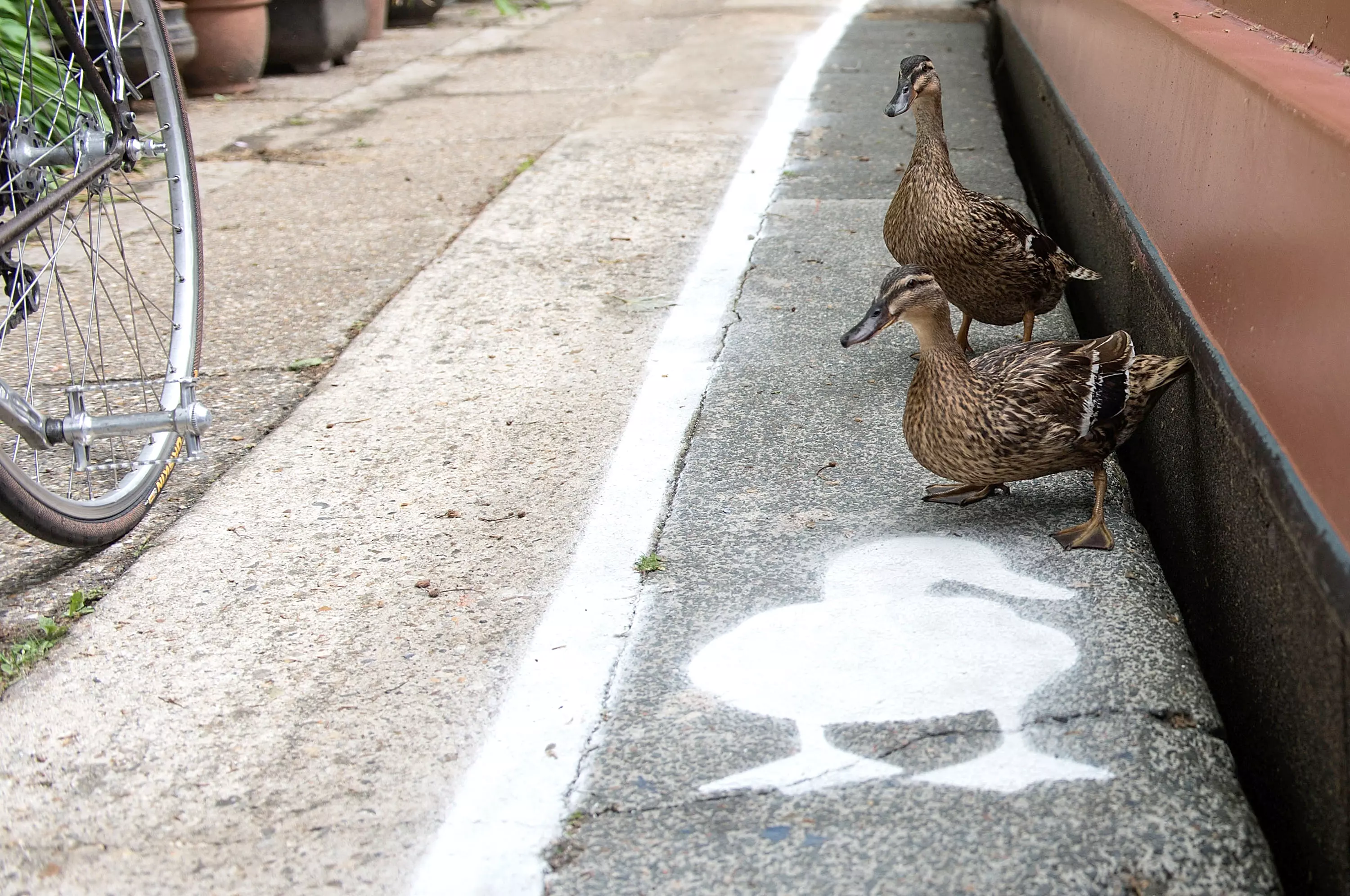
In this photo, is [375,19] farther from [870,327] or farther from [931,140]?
[870,327]

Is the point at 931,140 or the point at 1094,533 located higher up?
the point at 931,140

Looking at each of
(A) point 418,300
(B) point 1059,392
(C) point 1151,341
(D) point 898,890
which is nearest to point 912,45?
(A) point 418,300

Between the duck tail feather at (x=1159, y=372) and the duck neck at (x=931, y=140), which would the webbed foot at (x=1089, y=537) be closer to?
the duck tail feather at (x=1159, y=372)

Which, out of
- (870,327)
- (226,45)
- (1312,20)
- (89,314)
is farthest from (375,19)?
(1312,20)

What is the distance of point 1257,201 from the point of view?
303cm

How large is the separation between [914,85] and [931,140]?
41cm

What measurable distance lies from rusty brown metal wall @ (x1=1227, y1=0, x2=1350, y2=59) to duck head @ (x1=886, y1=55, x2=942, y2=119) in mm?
1304

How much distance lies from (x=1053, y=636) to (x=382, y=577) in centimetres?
164

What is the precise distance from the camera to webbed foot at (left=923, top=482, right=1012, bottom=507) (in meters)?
3.56

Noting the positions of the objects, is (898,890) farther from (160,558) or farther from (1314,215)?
(160,558)

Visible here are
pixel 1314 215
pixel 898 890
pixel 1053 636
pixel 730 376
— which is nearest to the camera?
pixel 898 890

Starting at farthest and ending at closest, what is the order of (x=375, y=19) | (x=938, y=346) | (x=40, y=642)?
(x=375, y=19), (x=938, y=346), (x=40, y=642)

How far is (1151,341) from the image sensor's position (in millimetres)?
3977

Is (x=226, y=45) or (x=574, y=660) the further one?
(x=226, y=45)
